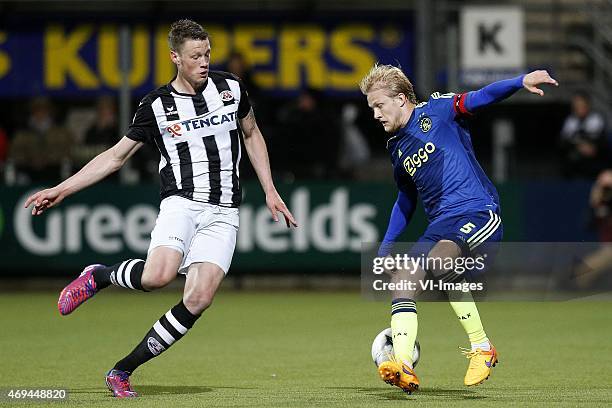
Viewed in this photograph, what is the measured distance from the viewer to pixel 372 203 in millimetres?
16078

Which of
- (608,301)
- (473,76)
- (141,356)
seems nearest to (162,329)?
(141,356)

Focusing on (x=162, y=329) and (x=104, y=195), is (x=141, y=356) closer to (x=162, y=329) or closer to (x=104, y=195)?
(x=162, y=329)

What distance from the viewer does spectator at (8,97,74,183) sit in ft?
54.3

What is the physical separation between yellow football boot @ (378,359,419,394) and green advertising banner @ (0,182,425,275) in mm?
8648

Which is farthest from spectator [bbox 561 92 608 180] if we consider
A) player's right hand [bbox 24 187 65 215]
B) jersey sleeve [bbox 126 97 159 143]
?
player's right hand [bbox 24 187 65 215]

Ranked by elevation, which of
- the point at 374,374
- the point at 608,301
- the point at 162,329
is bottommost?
the point at 608,301

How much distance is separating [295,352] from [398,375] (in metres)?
3.21

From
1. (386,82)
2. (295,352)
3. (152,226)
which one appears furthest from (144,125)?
(152,226)

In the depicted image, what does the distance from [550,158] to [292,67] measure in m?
4.47

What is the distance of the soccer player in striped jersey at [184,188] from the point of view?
7.80 m

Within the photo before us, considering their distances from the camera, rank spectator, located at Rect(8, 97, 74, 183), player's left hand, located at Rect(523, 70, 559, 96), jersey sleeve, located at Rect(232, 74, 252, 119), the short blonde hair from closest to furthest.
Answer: player's left hand, located at Rect(523, 70, 559, 96) → the short blonde hair → jersey sleeve, located at Rect(232, 74, 252, 119) → spectator, located at Rect(8, 97, 74, 183)

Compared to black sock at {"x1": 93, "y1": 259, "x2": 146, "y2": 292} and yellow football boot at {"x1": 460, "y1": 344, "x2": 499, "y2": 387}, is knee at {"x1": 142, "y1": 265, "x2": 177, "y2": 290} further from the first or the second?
yellow football boot at {"x1": 460, "y1": 344, "x2": 499, "y2": 387}

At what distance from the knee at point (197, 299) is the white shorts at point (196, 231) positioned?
0.21 metres

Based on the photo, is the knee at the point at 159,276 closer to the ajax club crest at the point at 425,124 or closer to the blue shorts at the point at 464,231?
the blue shorts at the point at 464,231
